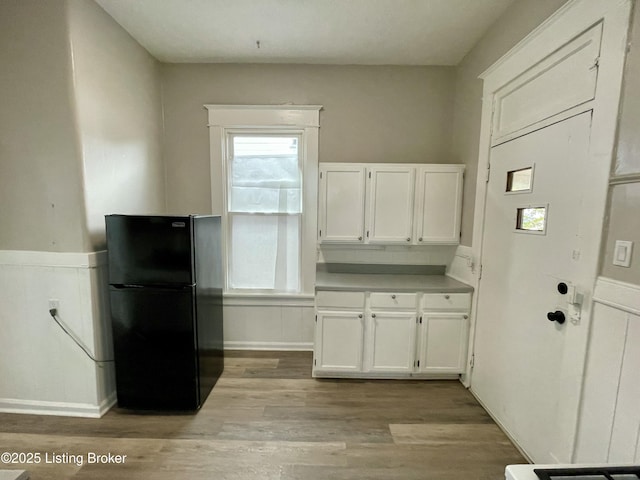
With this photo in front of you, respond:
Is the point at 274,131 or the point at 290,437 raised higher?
the point at 274,131

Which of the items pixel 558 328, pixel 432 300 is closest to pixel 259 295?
pixel 432 300

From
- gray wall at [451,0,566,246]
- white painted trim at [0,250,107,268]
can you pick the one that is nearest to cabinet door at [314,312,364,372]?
gray wall at [451,0,566,246]

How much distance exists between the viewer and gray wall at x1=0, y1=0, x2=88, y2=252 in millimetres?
1758

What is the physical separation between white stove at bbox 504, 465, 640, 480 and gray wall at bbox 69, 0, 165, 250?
101 inches

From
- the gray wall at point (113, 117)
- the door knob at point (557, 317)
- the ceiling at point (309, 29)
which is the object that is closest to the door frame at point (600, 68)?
the door knob at point (557, 317)

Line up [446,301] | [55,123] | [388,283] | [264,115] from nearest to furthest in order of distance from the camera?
[55,123]
[446,301]
[388,283]
[264,115]

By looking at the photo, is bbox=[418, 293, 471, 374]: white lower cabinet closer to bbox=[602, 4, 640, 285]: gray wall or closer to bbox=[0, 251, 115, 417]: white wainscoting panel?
bbox=[602, 4, 640, 285]: gray wall

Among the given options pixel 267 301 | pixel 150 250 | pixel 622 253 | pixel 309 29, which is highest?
pixel 309 29

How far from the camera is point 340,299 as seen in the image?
2357mm

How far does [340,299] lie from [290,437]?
1048 mm

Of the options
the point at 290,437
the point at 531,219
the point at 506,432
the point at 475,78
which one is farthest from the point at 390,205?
the point at 290,437

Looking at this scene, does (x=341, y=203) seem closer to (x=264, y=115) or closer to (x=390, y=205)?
(x=390, y=205)

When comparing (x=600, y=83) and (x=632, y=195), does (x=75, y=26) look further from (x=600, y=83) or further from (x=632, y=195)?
(x=632, y=195)

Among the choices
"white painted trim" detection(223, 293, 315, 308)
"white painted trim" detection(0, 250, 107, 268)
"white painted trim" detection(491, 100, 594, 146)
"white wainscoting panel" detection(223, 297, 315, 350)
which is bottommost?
"white wainscoting panel" detection(223, 297, 315, 350)
